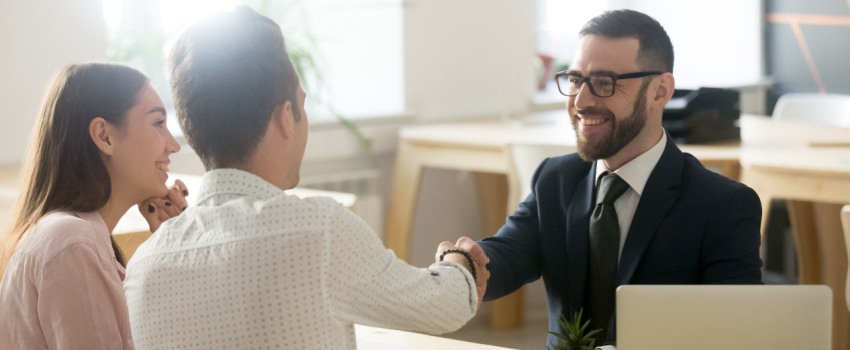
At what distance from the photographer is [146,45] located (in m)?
4.23

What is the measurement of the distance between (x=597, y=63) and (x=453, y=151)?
2339 millimetres

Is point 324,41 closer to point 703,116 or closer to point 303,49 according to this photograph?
point 303,49

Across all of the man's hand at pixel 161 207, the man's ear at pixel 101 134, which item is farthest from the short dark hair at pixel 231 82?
the man's hand at pixel 161 207

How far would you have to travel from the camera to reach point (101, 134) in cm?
191

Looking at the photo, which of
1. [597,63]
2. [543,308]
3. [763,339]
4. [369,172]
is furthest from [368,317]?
[543,308]

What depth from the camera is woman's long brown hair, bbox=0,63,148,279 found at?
1879mm

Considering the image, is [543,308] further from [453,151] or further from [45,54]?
[45,54]

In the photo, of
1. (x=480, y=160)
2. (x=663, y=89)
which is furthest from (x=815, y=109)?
(x=663, y=89)

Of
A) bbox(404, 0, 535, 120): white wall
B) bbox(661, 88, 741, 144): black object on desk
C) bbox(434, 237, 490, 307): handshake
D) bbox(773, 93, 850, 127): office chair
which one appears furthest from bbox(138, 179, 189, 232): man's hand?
bbox(773, 93, 850, 127): office chair

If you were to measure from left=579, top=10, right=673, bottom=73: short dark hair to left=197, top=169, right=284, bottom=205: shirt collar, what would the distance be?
0.93m

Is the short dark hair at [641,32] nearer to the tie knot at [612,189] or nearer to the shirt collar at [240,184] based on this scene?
the tie knot at [612,189]

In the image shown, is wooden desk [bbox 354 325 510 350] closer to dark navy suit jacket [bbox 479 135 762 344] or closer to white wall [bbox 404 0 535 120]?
dark navy suit jacket [bbox 479 135 762 344]

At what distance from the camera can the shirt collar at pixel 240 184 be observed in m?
1.44

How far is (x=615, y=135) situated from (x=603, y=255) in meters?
0.23
